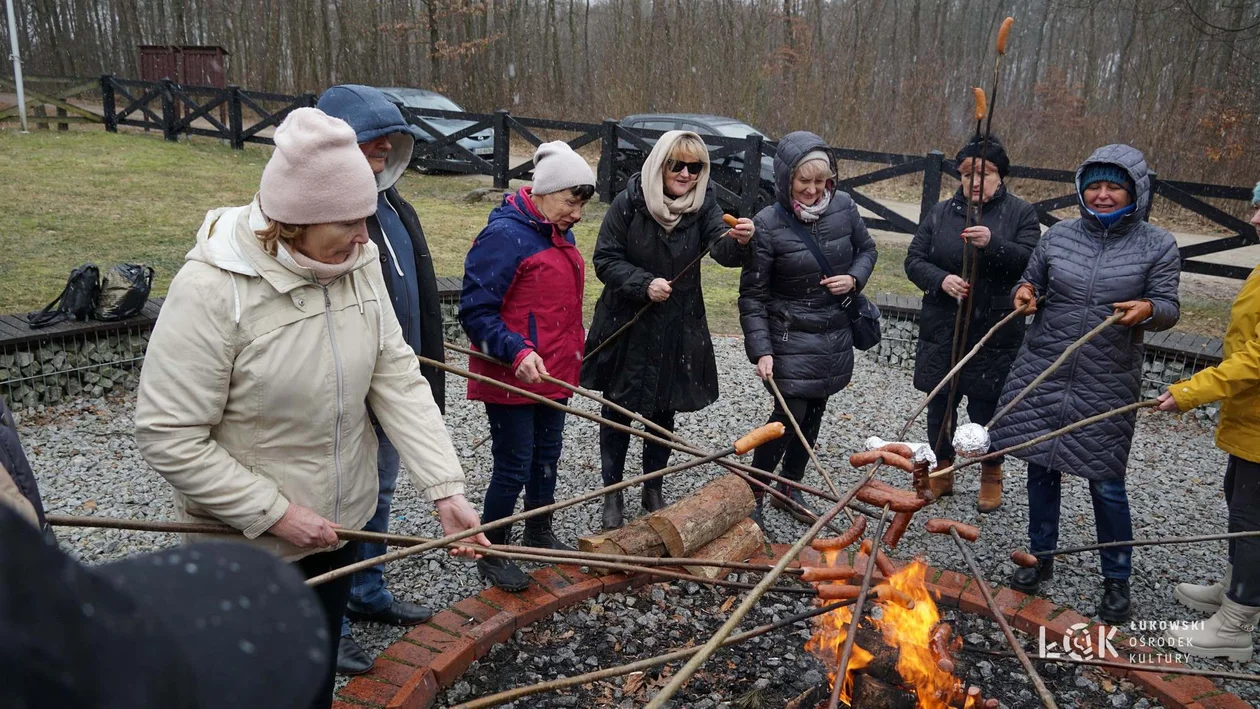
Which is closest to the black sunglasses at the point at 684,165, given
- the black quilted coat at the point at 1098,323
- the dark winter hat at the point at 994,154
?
the dark winter hat at the point at 994,154

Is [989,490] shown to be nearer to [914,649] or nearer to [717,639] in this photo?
[914,649]

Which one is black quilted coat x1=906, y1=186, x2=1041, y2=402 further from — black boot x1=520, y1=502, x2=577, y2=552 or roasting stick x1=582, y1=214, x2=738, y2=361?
black boot x1=520, y1=502, x2=577, y2=552

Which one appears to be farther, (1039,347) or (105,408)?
(105,408)

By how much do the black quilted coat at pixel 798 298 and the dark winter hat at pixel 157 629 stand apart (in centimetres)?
359

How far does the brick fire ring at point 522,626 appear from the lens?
3.08m

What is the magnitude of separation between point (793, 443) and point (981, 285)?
4.52ft

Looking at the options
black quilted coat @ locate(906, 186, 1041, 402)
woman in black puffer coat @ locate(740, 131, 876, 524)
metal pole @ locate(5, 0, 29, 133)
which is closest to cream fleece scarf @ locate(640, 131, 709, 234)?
woman in black puffer coat @ locate(740, 131, 876, 524)

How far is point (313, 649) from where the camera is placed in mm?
975

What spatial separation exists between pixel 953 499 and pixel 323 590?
376 centimetres

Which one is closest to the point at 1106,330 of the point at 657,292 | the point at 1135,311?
the point at 1135,311

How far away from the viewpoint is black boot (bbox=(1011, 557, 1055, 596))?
4055mm

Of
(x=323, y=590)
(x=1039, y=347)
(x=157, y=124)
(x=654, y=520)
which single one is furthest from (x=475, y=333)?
(x=157, y=124)

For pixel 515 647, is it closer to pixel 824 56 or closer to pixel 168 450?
pixel 168 450

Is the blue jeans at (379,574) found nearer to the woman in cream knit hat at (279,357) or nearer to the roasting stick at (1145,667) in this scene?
the woman in cream knit hat at (279,357)
